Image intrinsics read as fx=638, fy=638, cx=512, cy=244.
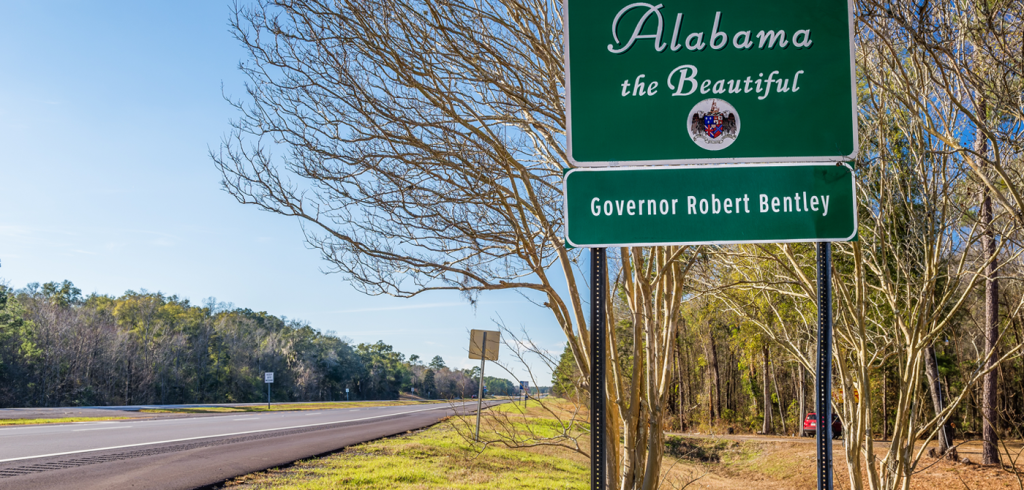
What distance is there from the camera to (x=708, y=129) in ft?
7.97

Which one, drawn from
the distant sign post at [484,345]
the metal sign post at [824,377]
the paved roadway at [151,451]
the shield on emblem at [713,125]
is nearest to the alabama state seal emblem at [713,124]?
the shield on emblem at [713,125]

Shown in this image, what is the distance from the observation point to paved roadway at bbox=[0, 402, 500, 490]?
31.1ft

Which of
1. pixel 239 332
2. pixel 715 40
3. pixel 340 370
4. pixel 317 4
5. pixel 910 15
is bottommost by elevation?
pixel 340 370

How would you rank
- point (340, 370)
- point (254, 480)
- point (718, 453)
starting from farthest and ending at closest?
point (340, 370) < point (718, 453) < point (254, 480)

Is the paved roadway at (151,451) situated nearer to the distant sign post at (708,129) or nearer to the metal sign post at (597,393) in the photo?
the metal sign post at (597,393)

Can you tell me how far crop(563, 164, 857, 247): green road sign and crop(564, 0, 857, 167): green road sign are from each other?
0.07 m

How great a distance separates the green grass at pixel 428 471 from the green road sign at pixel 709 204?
467 centimetres

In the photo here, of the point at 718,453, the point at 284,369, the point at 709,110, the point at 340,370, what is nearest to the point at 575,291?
the point at 709,110

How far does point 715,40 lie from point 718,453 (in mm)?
23775

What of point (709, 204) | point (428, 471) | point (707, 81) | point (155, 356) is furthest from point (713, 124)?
point (155, 356)

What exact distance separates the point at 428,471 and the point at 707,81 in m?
10.2

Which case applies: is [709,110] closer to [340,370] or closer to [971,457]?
[971,457]

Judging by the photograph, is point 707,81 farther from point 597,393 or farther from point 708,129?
point 597,393

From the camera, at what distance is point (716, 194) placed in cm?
235
